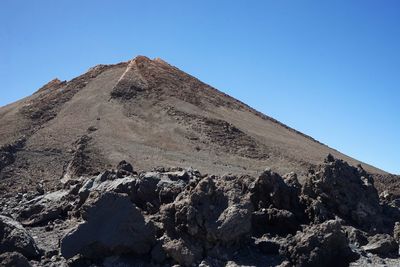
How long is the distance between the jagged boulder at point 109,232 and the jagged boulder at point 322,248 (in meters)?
3.80

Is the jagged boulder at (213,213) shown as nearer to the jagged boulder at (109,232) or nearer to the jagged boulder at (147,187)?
the jagged boulder at (109,232)

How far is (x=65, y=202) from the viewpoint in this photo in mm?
18938

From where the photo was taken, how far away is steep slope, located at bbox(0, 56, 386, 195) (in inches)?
1511

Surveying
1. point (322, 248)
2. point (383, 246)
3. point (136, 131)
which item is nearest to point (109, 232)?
point (322, 248)

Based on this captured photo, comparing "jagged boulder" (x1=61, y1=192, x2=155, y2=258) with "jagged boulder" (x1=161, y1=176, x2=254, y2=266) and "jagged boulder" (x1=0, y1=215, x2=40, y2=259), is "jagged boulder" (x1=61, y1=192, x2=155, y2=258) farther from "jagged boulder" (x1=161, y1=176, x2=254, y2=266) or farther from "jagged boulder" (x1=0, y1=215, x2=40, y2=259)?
"jagged boulder" (x1=0, y1=215, x2=40, y2=259)

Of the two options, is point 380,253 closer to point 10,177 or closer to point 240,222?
point 240,222

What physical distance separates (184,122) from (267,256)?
122 ft

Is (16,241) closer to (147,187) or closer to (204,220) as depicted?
(147,187)

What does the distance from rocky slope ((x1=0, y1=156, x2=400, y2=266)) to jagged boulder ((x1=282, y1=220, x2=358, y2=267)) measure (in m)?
0.02

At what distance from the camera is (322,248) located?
1334 cm

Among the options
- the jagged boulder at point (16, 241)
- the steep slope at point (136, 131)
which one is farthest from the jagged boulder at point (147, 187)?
the steep slope at point (136, 131)

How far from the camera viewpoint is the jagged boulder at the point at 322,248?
522 inches

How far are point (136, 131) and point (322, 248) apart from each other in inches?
1402

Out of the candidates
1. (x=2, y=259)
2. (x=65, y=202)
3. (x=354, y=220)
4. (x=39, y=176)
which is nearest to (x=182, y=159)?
(x=39, y=176)
